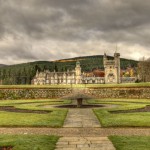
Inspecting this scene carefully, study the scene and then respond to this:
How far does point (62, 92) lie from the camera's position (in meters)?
45.7

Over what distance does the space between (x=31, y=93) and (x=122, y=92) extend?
45.6ft

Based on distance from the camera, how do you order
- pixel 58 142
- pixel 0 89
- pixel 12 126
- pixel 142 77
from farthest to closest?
pixel 142 77 < pixel 0 89 < pixel 12 126 < pixel 58 142

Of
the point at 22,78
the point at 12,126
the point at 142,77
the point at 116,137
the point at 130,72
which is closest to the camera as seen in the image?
the point at 116,137

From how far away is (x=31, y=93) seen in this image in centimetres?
4431

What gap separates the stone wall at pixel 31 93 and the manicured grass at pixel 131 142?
33.9 metres

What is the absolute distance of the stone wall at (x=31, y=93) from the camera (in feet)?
142

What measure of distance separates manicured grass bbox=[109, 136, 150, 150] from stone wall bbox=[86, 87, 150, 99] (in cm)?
3163

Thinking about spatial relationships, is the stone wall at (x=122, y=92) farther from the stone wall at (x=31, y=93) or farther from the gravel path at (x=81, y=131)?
the gravel path at (x=81, y=131)

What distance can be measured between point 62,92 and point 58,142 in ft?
116

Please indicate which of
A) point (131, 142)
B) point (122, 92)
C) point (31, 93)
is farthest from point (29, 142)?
point (122, 92)

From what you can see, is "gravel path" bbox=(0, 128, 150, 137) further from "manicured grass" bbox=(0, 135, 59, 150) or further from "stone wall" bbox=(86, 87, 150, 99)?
"stone wall" bbox=(86, 87, 150, 99)

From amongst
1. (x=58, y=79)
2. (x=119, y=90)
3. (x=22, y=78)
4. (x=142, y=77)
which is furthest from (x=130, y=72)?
(x=119, y=90)

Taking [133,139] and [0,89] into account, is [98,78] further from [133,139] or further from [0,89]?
[133,139]

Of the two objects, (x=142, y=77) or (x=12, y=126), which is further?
(x=142, y=77)
